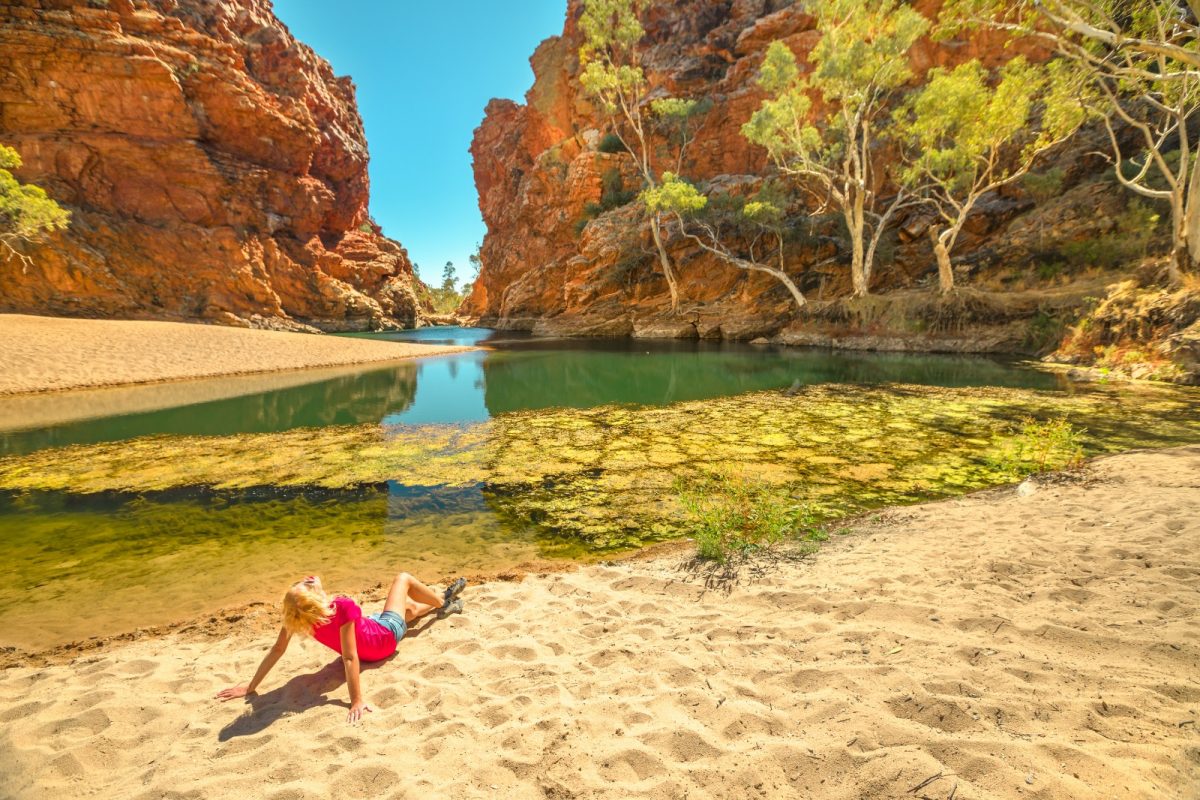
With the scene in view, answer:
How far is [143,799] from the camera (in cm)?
233

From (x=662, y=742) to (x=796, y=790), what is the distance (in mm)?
668

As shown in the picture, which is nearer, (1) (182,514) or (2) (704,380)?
(1) (182,514)

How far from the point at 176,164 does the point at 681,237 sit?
176 feet

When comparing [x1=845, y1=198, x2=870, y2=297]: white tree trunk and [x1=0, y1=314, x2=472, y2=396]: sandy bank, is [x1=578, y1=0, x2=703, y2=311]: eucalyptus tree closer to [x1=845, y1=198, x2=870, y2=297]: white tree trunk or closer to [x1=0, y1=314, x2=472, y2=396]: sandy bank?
[x1=845, y1=198, x2=870, y2=297]: white tree trunk

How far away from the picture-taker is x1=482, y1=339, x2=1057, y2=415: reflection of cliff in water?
1576 cm

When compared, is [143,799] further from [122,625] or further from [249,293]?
[249,293]

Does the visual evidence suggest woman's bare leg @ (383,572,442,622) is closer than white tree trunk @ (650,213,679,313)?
Yes

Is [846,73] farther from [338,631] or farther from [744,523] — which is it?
[338,631]

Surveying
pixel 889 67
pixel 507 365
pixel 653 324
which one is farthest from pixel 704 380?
pixel 653 324

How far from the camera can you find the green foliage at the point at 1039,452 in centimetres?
699

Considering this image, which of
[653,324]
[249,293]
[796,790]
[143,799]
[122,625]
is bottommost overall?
[122,625]

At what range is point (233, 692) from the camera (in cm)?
322

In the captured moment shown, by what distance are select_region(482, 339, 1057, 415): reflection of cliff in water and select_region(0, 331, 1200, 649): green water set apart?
35cm

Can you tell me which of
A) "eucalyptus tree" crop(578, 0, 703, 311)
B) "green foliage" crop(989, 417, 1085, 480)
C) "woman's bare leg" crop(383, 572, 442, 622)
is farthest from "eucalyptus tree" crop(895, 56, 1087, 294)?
"woman's bare leg" crop(383, 572, 442, 622)
